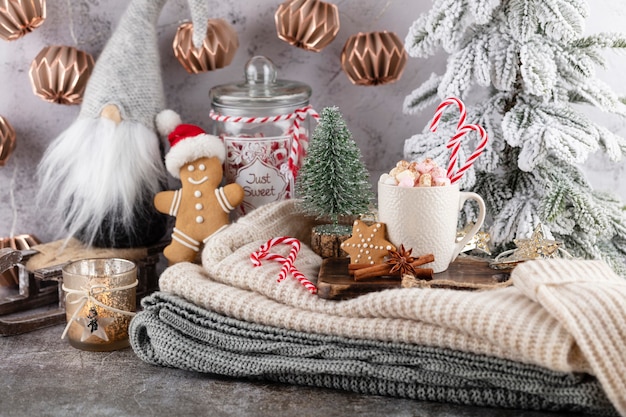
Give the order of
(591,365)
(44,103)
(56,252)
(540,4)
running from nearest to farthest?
(591,365), (540,4), (56,252), (44,103)

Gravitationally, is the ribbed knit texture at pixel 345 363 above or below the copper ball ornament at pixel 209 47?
below

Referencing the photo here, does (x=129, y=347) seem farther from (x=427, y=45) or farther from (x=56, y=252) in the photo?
(x=427, y=45)

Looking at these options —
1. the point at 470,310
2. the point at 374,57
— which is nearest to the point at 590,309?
the point at 470,310

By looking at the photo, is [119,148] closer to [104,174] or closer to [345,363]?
[104,174]

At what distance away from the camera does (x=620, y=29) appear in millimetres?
1203

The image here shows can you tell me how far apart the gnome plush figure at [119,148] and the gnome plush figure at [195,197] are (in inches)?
2.1

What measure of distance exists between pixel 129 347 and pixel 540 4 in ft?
2.45

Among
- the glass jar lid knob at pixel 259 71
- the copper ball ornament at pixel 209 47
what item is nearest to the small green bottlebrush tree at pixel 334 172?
the glass jar lid knob at pixel 259 71

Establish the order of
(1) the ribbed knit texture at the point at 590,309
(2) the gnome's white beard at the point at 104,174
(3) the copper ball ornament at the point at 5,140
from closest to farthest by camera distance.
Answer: (1) the ribbed knit texture at the point at 590,309
(2) the gnome's white beard at the point at 104,174
(3) the copper ball ornament at the point at 5,140

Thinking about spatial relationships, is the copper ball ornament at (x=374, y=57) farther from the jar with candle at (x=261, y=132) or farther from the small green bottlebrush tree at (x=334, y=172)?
the small green bottlebrush tree at (x=334, y=172)

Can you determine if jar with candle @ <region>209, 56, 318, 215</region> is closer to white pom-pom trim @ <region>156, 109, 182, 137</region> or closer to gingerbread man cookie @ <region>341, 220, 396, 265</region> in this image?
white pom-pom trim @ <region>156, 109, 182, 137</region>

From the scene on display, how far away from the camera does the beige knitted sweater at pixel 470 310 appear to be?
718 millimetres

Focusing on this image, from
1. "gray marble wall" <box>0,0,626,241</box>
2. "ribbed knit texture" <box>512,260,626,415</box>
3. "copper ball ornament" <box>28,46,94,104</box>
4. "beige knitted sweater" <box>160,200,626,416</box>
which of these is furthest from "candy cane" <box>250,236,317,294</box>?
"copper ball ornament" <box>28,46,94,104</box>

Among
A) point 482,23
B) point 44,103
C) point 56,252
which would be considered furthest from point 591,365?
point 44,103
